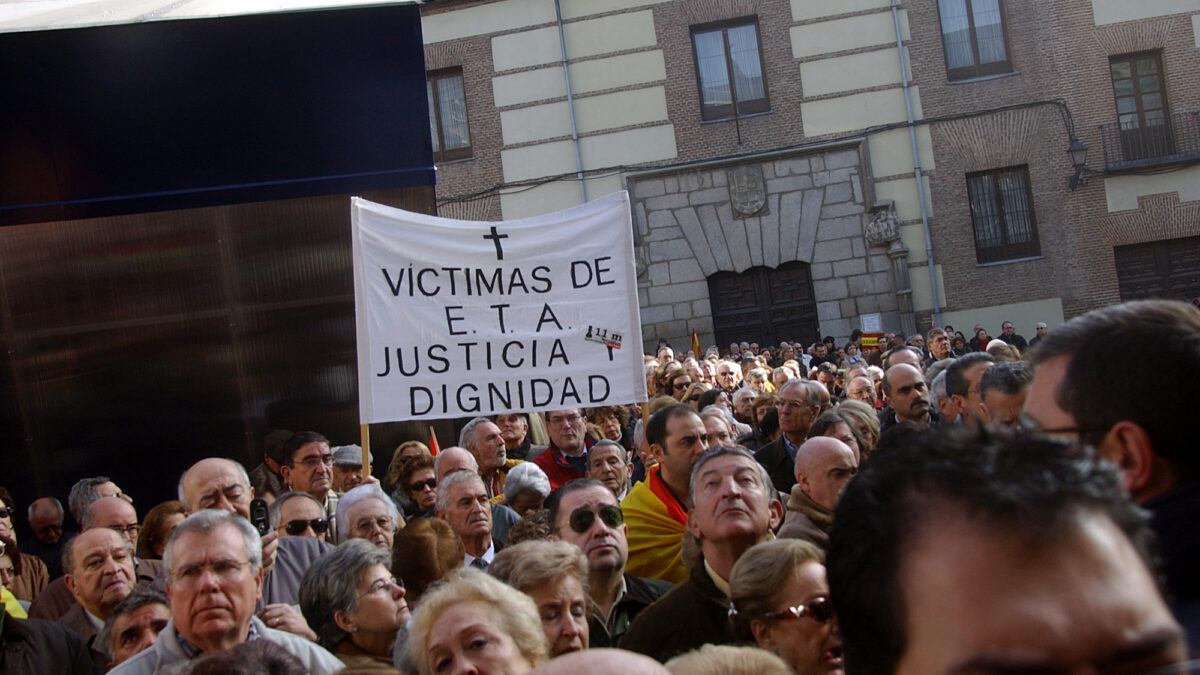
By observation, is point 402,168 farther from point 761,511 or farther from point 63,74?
point 761,511

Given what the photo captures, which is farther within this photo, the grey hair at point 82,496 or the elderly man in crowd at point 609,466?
the grey hair at point 82,496

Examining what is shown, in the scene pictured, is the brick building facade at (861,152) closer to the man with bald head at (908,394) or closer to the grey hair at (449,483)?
the man with bald head at (908,394)

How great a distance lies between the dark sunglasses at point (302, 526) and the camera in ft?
18.5

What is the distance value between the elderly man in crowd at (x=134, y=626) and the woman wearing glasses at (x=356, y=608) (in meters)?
0.52

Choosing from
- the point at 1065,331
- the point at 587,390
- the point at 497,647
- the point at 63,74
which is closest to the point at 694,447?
the point at 587,390

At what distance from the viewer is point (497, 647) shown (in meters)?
3.23

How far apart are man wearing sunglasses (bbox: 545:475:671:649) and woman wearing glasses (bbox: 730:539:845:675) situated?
132cm

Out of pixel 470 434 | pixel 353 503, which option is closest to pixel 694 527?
pixel 353 503

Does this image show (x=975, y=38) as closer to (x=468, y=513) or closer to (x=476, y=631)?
(x=468, y=513)

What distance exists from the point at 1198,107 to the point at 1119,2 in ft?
7.93

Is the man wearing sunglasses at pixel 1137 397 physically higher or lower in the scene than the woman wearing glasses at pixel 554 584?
higher

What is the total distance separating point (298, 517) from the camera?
223 inches

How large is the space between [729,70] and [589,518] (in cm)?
1867

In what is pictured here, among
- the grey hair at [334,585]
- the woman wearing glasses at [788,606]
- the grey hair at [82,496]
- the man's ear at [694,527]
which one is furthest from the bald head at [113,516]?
the woman wearing glasses at [788,606]
